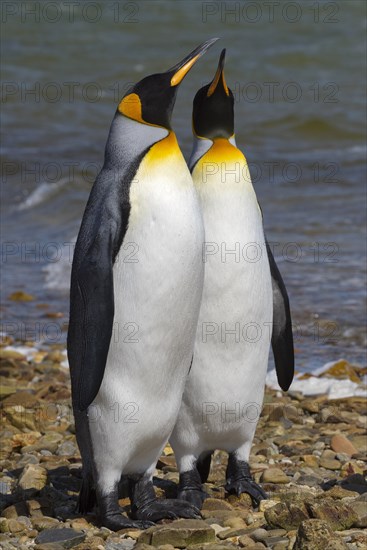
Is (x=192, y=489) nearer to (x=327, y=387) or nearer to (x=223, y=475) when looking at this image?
(x=223, y=475)

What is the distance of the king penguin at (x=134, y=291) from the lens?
12.0ft

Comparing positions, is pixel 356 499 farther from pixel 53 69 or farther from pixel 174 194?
pixel 53 69

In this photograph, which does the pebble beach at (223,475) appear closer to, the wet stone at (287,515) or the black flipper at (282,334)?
the wet stone at (287,515)

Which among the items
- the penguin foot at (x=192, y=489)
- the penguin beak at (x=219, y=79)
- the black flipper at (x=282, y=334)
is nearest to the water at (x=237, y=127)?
the black flipper at (x=282, y=334)

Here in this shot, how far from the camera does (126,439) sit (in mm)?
3807

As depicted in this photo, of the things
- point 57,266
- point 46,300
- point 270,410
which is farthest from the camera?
point 57,266

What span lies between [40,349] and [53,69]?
50.2 ft

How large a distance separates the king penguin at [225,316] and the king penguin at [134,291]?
1.04 feet

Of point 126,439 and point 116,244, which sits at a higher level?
point 116,244

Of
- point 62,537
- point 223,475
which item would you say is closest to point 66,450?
point 223,475

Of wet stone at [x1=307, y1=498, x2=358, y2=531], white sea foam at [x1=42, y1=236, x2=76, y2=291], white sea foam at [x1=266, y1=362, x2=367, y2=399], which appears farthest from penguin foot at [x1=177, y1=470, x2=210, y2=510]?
white sea foam at [x1=42, y1=236, x2=76, y2=291]

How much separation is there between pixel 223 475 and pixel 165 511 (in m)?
0.78

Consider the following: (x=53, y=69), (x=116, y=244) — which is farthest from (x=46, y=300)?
(x=53, y=69)

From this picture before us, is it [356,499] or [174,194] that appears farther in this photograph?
[356,499]
